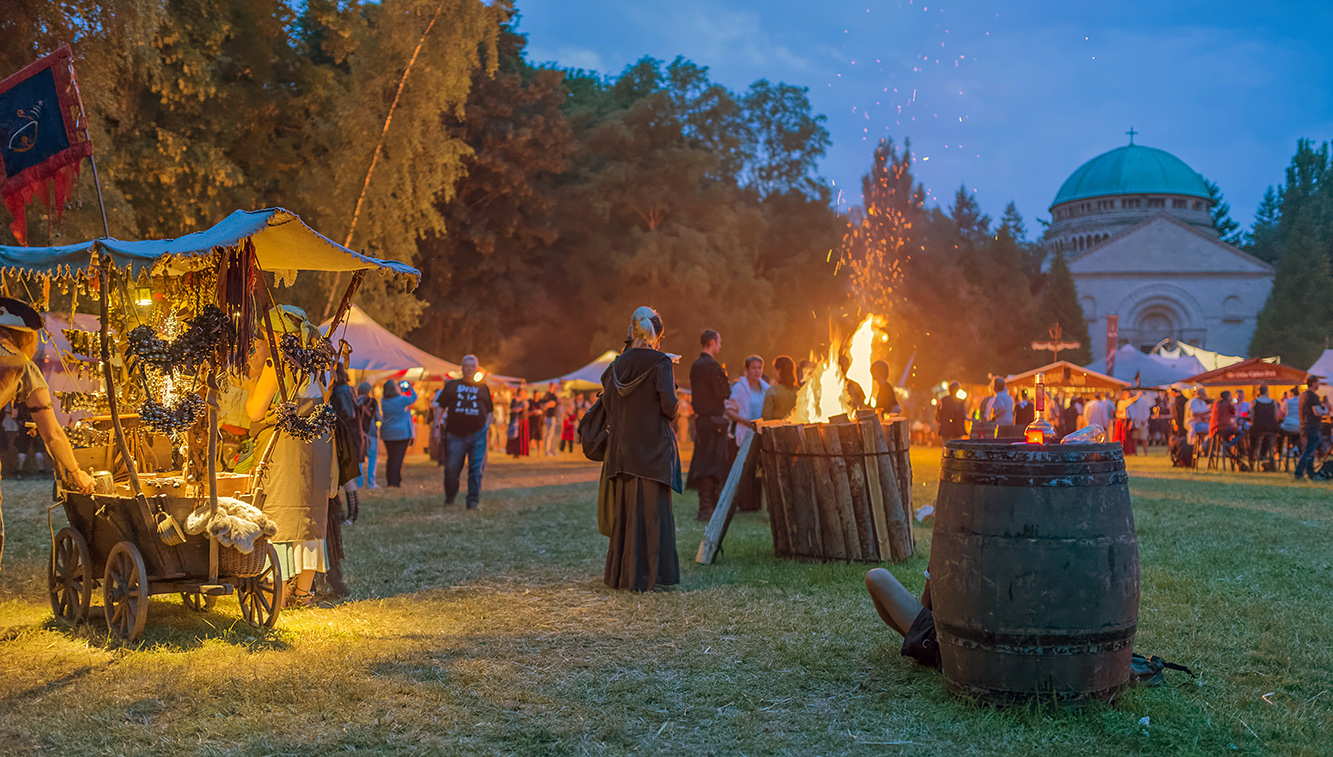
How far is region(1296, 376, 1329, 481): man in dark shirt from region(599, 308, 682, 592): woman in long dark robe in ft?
48.9

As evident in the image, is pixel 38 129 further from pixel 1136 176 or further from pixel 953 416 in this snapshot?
pixel 1136 176

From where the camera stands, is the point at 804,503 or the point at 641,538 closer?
the point at 641,538

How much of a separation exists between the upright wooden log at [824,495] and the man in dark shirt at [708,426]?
239 centimetres

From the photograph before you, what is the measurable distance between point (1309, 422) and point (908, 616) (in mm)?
16414

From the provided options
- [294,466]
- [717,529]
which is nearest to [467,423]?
[717,529]

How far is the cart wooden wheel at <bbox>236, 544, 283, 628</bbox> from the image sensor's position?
18.6 ft

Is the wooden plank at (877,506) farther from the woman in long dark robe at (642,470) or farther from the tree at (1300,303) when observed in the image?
the tree at (1300,303)

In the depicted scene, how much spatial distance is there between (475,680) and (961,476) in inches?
95.7

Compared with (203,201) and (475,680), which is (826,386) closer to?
(475,680)

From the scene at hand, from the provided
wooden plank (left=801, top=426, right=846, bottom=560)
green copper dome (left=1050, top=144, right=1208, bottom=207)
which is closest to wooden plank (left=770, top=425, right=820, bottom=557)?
wooden plank (left=801, top=426, right=846, bottom=560)

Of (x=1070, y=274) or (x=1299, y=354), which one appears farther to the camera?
(x=1070, y=274)

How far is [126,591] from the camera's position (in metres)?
5.43

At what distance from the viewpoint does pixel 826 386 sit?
9.33 meters

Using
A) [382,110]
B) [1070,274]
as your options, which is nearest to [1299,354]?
[1070,274]
